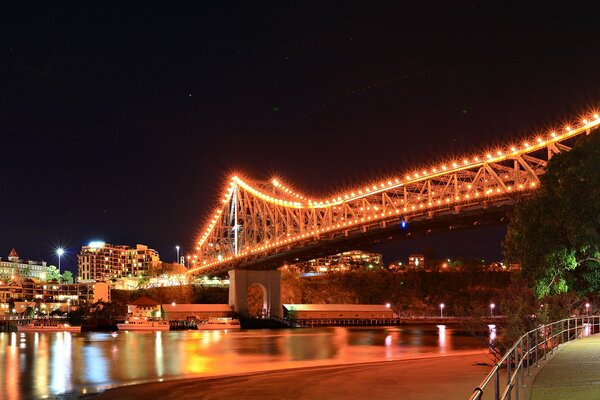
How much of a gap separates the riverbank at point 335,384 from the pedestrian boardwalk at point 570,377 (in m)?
3.55

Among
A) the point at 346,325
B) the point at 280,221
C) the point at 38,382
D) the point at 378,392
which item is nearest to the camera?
the point at 378,392

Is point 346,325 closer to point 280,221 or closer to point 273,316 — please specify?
point 273,316

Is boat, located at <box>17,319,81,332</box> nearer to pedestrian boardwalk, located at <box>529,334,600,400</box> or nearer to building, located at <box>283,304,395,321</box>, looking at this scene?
building, located at <box>283,304,395,321</box>

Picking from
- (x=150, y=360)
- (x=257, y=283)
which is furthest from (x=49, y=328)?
(x=150, y=360)

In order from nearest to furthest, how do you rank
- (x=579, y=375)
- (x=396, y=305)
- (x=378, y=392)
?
(x=579, y=375)
(x=378, y=392)
(x=396, y=305)

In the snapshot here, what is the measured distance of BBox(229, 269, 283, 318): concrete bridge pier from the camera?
10156 cm

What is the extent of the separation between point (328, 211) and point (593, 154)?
215ft

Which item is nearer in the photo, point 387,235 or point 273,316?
point 387,235

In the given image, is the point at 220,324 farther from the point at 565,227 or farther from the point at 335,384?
the point at 565,227

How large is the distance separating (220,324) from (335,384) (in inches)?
2532

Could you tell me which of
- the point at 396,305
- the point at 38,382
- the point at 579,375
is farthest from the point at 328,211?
the point at 579,375

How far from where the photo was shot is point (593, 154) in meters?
26.1

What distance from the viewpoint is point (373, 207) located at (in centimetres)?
8338

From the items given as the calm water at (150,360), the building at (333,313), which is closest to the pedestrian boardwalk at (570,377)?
the calm water at (150,360)
